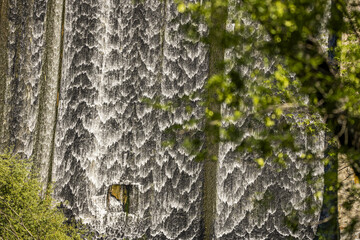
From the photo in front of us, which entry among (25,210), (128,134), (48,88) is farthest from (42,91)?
(25,210)

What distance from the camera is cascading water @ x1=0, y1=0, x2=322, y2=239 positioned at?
4.48 metres

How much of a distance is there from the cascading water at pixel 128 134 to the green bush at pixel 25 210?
0.63 feet

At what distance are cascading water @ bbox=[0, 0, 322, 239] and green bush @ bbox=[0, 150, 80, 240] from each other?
0.63 feet

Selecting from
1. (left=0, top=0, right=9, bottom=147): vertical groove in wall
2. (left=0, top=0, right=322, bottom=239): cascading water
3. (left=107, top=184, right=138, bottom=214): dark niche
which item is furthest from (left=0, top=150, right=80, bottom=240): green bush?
(left=0, top=0, right=9, bottom=147): vertical groove in wall

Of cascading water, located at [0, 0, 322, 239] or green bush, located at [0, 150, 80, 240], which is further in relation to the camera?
cascading water, located at [0, 0, 322, 239]

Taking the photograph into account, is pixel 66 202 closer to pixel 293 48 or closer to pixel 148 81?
pixel 148 81

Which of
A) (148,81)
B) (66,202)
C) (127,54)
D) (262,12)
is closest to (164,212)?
(66,202)

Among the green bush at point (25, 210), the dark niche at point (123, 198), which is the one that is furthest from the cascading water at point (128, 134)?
the green bush at point (25, 210)

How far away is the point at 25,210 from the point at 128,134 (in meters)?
1.10

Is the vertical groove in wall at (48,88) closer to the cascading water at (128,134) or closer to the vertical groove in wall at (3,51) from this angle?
the cascading water at (128,134)

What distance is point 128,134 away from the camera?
4559 mm

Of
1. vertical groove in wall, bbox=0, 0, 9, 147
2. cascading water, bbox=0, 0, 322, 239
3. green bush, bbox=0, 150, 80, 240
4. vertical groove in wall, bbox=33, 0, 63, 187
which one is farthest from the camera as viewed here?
vertical groove in wall, bbox=0, 0, 9, 147

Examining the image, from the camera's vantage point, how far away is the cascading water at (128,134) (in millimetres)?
4484

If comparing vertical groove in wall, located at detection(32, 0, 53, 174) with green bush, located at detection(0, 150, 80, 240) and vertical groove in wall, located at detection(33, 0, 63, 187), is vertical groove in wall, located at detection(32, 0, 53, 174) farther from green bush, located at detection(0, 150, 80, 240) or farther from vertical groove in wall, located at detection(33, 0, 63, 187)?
green bush, located at detection(0, 150, 80, 240)
